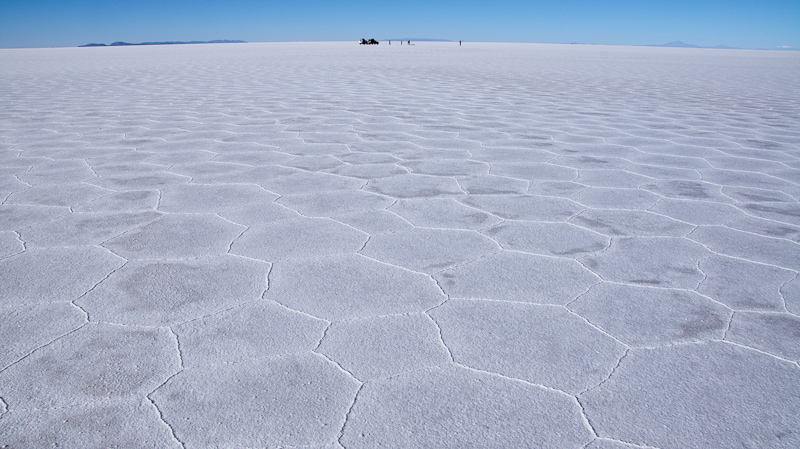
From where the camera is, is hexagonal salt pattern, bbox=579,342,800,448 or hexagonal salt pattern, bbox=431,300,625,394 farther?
hexagonal salt pattern, bbox=431,300,625,394

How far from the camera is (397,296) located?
1436mm

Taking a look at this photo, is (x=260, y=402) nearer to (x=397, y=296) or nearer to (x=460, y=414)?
(x=460, y=414)

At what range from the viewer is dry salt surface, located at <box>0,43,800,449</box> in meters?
0.99

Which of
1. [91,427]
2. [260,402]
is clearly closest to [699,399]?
[260,402]

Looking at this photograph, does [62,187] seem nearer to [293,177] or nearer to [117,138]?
[293,177]

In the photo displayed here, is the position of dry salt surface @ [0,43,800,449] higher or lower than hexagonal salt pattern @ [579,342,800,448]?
higher

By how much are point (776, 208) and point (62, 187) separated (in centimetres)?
298

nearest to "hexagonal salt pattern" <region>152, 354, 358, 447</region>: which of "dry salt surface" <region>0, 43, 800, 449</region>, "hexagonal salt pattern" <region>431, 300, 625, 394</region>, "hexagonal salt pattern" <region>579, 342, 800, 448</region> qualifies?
"dry salt surface" <region>0, 43, 800, 449</region>

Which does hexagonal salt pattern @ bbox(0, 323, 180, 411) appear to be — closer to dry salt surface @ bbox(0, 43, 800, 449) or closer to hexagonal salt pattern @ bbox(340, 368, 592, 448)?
dry salt surface @ bbox(0, 43, 800, 449)

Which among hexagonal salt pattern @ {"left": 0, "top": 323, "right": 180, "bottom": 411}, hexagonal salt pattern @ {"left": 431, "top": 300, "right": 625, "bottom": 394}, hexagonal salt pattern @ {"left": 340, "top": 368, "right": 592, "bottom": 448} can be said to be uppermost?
hexagonal salt pattern @ {"left": 0, "top": 323, "right": 180, "bottom": 411}

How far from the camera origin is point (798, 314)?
137 centimetres

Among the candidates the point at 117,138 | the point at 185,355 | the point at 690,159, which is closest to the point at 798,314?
the point at 185,355

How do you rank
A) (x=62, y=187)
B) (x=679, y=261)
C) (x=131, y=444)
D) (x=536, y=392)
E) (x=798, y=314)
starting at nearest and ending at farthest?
(x=131, y=444), (x=536, y=392), (x=798, y=314), (x=679, y=261), (x=62, y=187)

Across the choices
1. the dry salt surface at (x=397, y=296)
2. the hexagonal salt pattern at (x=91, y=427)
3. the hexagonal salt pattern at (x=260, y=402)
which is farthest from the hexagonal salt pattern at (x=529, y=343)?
the hexagonal salt pattern at (x=91, y=427)
